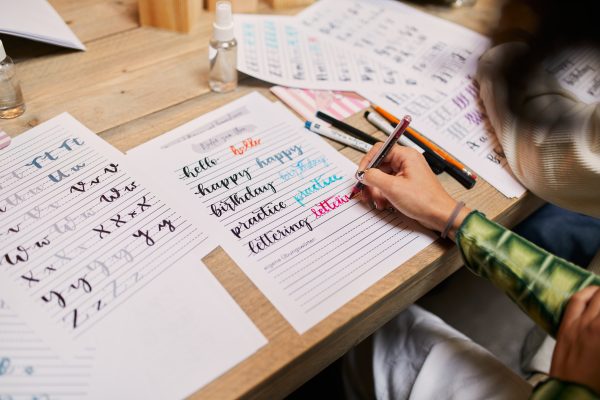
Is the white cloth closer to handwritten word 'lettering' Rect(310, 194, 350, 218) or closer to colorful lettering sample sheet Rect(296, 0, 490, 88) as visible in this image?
handwritten word 'lettering' Rect(310, 194, 350, 218)

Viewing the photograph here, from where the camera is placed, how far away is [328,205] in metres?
0.61

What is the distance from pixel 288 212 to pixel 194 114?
0.22 metres

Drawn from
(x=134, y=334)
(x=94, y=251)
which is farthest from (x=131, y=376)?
(x=94, y=251)

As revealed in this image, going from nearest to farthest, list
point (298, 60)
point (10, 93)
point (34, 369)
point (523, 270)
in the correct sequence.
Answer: point (34, 369) → point (523, 270) → point (10, 93) → point (298, 60)

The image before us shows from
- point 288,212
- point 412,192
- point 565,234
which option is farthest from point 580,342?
point 565,234

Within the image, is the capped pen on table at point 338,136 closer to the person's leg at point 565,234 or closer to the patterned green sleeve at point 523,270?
the patterned green sleeve at point 523,270

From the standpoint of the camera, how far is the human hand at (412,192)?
0.59 meters

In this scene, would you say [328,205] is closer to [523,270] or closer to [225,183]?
[225,183]

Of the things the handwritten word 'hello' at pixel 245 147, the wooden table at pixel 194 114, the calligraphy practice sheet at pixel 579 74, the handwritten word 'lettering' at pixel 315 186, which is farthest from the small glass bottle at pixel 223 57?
the calligraphy practice sheet at pixel 579 74

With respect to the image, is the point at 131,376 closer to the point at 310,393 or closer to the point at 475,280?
the point at 475,280

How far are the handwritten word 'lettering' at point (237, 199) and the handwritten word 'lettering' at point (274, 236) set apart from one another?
0.18ft

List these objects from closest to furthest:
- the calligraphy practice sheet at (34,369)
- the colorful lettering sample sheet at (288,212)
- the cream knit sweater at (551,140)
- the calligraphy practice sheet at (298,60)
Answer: the calligraphy practice sheet at (34,369) → the colorful lettering sample sheet at (288,212) → the cream knit sweater at (551,140) → the calligraphy practice sheet at (298,60)

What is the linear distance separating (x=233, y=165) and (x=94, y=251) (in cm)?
20

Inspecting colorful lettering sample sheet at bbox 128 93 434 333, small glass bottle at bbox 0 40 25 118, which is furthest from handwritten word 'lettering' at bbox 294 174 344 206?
small glass bottle at bbox 0 40 25 118
